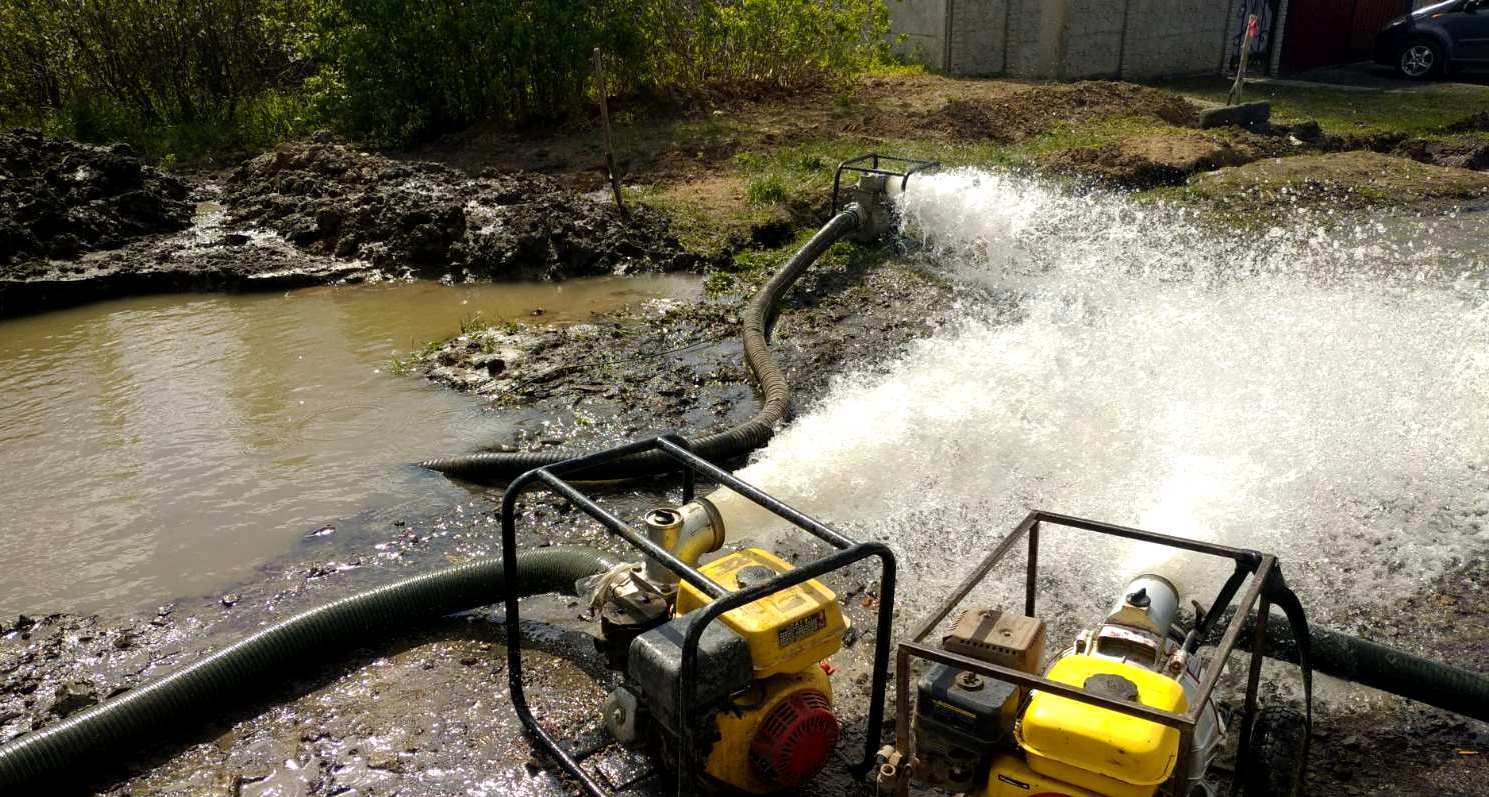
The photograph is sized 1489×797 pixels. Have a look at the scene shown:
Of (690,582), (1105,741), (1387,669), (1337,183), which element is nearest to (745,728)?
(690,582)

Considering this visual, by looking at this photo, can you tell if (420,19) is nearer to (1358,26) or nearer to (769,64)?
(769,64)

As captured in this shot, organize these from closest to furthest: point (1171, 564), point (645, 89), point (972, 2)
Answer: point (1171, 564) < point (645, 89) < point (972, 2)

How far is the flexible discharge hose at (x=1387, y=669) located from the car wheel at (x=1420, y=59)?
795 inches

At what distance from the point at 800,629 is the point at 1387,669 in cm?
245

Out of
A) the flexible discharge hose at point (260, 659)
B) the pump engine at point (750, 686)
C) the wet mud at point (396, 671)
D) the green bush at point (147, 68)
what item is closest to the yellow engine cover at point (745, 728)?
the pump engine at point (750, 686)

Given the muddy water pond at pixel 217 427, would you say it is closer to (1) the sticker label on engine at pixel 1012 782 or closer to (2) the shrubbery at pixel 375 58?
(1) the sticker label on engine at pixel 1012 782

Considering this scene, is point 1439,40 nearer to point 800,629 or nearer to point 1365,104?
point 1365,104

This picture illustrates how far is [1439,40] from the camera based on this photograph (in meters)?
19.5

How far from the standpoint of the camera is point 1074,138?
14.6 m

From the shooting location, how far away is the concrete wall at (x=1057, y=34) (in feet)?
64.4

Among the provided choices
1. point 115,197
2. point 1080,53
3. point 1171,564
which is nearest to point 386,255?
point 115,197

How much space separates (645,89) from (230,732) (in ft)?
46.0

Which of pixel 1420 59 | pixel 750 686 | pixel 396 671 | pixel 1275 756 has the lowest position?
pixel 396 671

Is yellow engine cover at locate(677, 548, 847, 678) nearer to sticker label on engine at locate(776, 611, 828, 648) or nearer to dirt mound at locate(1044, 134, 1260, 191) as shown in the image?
sticker label on engine at locate(776, 611, 828, 648)
